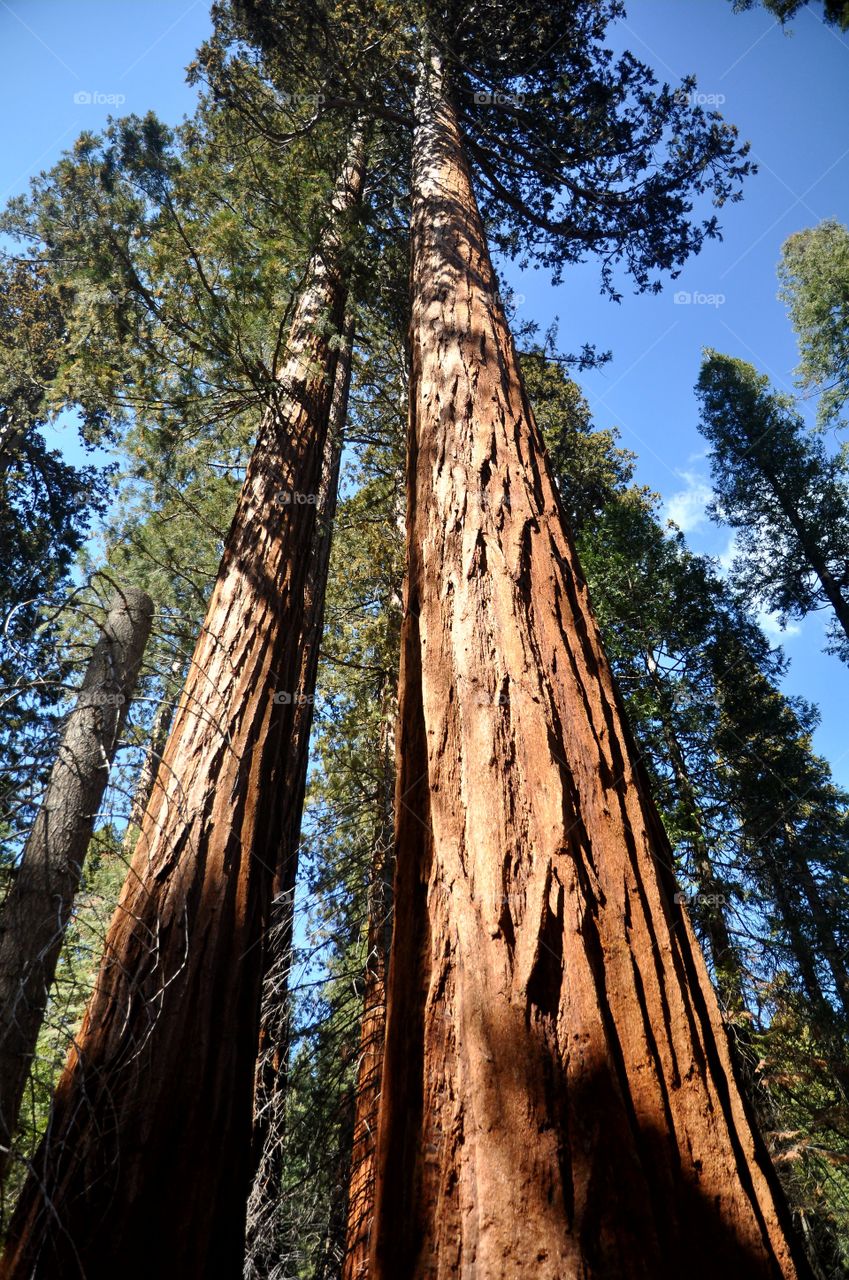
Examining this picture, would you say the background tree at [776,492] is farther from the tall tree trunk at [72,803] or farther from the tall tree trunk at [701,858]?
the tall tree trunk at [72,803]

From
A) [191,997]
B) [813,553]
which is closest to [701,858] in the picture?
[191,997]

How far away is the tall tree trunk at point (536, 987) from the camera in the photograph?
39.1 inches

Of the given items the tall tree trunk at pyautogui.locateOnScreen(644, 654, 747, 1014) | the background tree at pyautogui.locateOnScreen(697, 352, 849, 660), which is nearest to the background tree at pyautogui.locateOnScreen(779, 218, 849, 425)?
the background tree at pyautogui.locateOnScreen(697, 352, 849, 660)

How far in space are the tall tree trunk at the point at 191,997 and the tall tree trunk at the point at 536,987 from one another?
893mm

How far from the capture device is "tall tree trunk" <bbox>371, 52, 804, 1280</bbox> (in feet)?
3.26

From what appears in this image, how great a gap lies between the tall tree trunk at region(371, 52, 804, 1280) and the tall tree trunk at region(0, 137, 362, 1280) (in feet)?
2.93

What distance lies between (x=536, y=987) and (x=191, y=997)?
1.71 m

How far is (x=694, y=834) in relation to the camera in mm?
8391

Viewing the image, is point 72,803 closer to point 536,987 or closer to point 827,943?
point 536,987

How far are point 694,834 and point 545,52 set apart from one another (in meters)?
9.49

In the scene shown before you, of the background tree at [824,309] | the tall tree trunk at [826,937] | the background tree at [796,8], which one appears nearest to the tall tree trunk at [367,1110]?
the tall tree trunk at [826,937]

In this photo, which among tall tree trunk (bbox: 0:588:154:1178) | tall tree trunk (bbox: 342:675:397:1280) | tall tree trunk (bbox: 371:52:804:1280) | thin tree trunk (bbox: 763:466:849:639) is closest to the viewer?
tall tree trunk (bbox: 371:52:804:1280)

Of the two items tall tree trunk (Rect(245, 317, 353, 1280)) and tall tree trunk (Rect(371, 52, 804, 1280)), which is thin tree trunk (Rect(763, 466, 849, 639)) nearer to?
tall tree trunk (Rect(245, 317, 353, 1280))

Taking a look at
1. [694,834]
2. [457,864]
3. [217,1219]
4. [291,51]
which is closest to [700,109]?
[291,51]
